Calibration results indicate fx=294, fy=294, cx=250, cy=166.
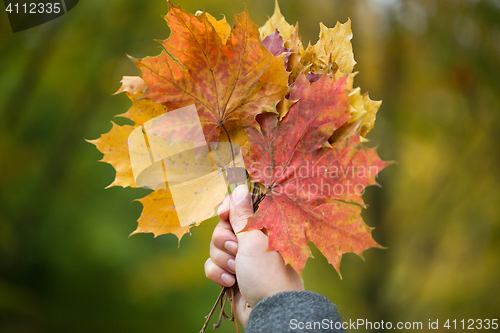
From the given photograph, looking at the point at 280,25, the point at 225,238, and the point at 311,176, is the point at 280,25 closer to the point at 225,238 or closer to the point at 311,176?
the point at 311,176

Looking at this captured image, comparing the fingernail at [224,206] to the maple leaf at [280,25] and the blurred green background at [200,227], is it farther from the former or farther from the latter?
the blurred green background at [200,227]

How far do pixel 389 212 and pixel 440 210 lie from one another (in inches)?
10.8

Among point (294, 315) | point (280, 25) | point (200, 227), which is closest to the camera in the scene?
point (294, 315)

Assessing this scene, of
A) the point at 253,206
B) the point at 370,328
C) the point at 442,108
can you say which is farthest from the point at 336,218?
the point at 370,328

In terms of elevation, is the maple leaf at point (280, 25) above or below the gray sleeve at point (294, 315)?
above

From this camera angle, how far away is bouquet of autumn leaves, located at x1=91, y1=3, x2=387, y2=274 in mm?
400

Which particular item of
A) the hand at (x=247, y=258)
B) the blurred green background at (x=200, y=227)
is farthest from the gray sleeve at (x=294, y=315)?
the blurred green background at (x=200, y=227)

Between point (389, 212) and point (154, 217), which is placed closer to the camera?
point (154, 217)

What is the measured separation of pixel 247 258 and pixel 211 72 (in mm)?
288

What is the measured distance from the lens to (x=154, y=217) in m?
0.47

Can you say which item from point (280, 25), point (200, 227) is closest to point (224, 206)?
point (280, 25)

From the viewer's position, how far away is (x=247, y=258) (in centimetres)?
46

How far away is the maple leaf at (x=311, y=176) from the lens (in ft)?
1.31

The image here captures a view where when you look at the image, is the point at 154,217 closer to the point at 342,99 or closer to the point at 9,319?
the point at 342,99
